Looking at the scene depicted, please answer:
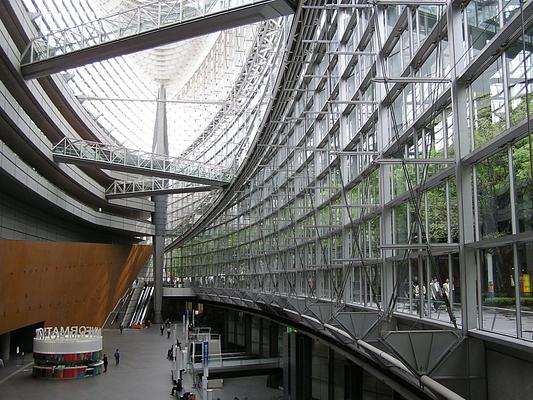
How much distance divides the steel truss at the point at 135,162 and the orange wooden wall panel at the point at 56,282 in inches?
186

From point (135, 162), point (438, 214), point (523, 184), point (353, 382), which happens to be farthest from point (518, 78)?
point (135, 162)

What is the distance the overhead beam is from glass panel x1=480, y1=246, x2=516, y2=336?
368 inches

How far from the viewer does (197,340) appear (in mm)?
31984

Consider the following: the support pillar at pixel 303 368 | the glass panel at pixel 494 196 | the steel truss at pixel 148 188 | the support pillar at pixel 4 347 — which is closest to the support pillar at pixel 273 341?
the support pillar at pixel 303 368

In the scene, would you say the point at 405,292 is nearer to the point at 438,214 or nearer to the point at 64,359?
the point at 438,214

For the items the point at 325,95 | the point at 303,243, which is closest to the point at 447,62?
the point at 325,95

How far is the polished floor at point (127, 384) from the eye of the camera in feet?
69.3

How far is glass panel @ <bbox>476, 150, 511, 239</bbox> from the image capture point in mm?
7887

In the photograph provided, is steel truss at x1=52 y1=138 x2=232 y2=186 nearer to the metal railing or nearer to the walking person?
the metal railing

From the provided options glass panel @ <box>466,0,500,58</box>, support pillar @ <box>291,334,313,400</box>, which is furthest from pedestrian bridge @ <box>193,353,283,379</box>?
glass panel @ <box>466,0,500,58</box>

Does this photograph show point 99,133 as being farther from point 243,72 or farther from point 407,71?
point 407,71

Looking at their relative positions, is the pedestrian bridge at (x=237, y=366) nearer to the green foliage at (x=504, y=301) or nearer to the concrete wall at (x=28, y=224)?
the concrete wall at (x=28, y=224)

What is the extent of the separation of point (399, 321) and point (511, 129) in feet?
20.6

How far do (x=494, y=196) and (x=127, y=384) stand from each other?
59.9ft
